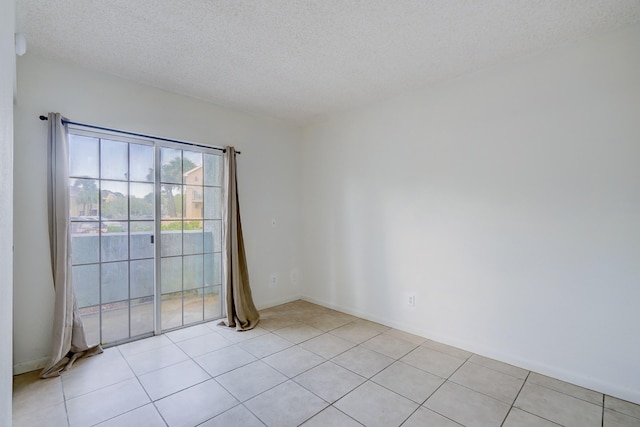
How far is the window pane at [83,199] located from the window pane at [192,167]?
2.74 ft

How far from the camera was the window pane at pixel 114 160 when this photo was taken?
9.11 feet

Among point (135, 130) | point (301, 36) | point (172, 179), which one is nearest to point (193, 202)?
point (172, 179)

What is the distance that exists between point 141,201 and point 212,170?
33.6 inches

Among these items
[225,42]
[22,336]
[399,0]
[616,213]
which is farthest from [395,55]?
[22,336]

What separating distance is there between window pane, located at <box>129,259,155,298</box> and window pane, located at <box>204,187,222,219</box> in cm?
80

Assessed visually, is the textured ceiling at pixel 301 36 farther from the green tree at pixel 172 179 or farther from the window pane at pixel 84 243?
the window pane at pixel 84 243

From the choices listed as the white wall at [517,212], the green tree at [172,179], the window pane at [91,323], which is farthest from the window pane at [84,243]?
the white wall at [517,212]

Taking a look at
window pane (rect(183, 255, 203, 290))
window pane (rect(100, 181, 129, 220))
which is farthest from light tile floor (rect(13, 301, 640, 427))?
window pane (rect(100, 181, 129, 220))

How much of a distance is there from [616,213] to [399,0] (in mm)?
2116

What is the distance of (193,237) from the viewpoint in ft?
11.0

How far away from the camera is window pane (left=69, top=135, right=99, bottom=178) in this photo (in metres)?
2.62

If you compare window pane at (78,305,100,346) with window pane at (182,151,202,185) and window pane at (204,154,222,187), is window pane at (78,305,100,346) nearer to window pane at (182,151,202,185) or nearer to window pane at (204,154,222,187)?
window pane at (182,151,202,185)

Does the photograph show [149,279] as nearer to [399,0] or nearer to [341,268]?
[341,268]

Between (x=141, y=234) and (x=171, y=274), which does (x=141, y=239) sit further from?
(x=171, y=274)
